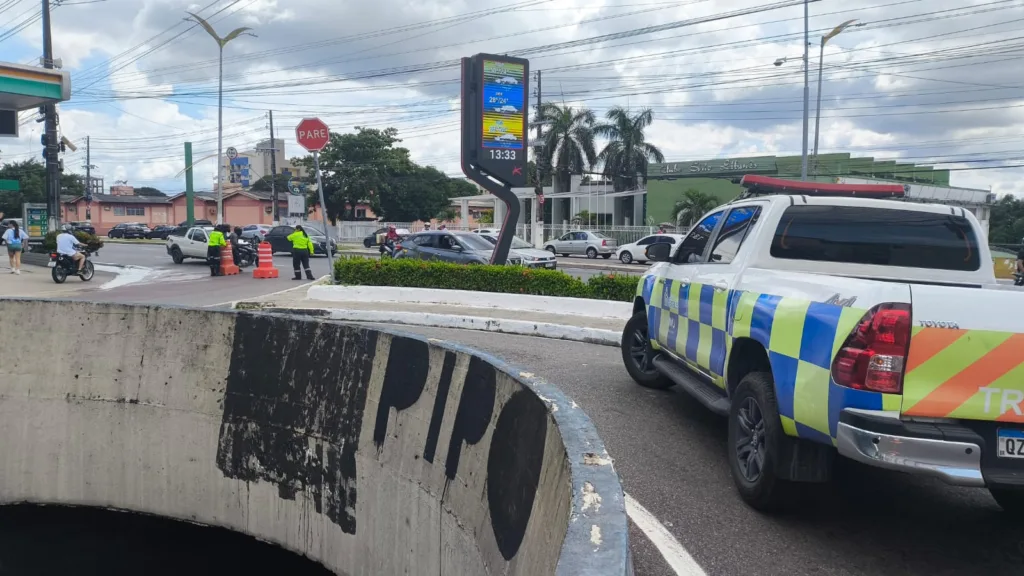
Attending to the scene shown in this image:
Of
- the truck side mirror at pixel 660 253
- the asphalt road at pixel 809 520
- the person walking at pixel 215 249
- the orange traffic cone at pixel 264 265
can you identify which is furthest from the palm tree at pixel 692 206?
the asphalt road at pixel 809 520

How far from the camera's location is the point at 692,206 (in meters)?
43.1

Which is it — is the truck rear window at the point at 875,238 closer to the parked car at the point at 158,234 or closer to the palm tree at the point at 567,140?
the palm tree at the point at 567,140

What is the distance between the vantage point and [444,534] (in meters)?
5.81

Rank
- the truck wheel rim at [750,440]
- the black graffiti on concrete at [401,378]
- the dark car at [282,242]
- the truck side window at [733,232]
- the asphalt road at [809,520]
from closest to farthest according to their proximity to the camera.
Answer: the asphalt road at [809,520]
the truck wheel rim at [750,440]
the truck side window at [733,232]
the black graffiti on concrete at [401,378]
the dark car at [282,242]

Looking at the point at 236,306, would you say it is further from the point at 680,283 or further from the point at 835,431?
the point at 835,431

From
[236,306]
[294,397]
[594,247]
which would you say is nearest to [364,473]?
[294,397]

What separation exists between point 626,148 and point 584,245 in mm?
13542

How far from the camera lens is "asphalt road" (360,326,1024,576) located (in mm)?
3971

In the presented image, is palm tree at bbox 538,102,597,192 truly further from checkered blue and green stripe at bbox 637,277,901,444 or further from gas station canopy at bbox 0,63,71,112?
checkered blue and green stripe at bbox 637,277,901,444

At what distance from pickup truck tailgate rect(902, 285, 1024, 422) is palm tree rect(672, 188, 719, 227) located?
39692 millimetres

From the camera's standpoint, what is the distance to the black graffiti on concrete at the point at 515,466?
4.02 metres

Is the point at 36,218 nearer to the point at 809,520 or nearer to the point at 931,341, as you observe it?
the point at 809,520

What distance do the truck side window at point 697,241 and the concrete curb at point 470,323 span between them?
14.6 ft

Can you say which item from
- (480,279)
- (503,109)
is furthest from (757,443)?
(503,109)
